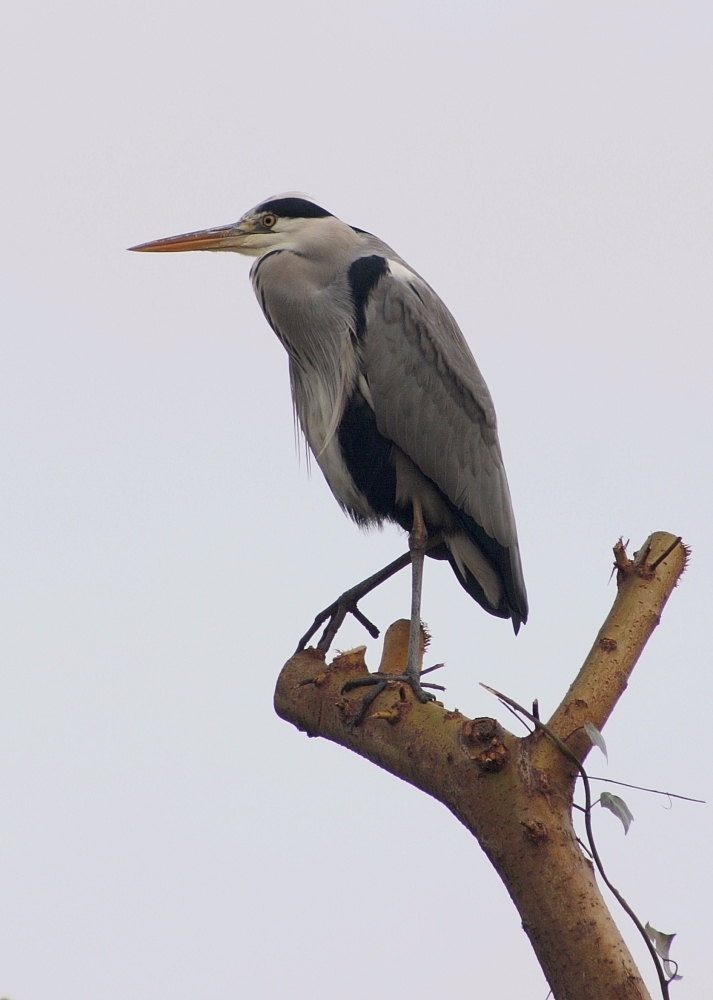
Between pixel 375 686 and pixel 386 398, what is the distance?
1392 millimetres

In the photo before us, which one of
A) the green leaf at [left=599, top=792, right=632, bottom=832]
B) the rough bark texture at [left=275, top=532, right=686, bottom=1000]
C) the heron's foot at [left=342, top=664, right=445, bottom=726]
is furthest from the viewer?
the heron's foot at [left=342, top=664, right=445, bottom=726]

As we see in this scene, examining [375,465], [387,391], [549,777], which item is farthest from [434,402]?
[549,777]

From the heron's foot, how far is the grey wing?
106 centimetres

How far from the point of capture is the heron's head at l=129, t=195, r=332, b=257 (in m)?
4.62

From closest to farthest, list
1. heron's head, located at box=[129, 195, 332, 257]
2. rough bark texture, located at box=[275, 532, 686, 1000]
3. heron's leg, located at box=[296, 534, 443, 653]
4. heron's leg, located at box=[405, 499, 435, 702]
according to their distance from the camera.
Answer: rough bark texture, located at box=[275, 532, 686, 1000] < heron's leg, located at box=[405, 499, 435, 702] < heron's leg, located at box=[296, 534, 443, 653] < heron's head, located at box=[129, 195, 332, 257]

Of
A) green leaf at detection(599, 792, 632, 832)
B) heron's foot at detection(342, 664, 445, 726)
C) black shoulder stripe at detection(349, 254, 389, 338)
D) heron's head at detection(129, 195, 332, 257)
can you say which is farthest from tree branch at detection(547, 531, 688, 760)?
heron's head at detection(129, 195, 332, 257)

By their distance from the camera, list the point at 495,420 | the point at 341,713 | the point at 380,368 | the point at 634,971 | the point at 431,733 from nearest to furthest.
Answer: the point at 634,971 < the point at 431,733 < the point at 341,713 < the point at 380,368 < the point at 495,420

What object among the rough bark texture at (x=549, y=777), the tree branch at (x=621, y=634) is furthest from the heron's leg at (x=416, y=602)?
the tree branch at (x=621, y=634)

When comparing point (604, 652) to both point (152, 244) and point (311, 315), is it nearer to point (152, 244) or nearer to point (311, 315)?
point (311, 315)

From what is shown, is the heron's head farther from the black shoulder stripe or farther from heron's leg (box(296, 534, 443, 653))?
heron's leg (box(296, 534, 443, 653))

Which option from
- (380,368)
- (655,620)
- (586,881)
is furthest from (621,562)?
(380,368)

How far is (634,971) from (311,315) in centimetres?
274

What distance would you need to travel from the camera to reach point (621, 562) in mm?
2990

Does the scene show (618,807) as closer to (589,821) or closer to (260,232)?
(589,821)
